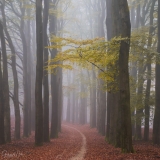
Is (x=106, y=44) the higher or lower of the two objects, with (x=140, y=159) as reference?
higher

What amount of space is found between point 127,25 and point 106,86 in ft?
14.1

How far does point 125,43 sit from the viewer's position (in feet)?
32.6

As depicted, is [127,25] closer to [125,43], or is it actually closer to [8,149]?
[125,43]

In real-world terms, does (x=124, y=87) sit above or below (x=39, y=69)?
below

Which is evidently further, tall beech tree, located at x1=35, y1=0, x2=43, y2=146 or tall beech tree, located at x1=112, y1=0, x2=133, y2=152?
tall beech tree, located at x1=35, y1=0, x2=43, y2=146

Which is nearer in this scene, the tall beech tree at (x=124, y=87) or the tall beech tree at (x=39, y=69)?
the tall beech tree at (x=124, y=87)

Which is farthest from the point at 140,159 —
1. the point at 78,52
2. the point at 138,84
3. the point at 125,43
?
the point at 138,84

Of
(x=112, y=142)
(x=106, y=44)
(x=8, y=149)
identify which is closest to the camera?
(x=106, y=44)

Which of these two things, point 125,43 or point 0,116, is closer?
point 125,43

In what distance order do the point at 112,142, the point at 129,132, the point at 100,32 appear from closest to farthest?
1. the point at 129,132
2. the point at 112,142
3. the point at 100,32

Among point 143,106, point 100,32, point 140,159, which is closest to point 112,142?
point 143,106

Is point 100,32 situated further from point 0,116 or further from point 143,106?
point 0,116

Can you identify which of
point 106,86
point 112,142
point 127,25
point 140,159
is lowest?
point 112,142

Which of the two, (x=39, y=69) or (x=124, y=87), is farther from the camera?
(x=39, y=69)
